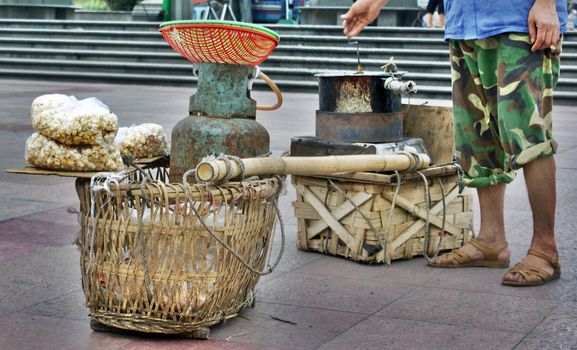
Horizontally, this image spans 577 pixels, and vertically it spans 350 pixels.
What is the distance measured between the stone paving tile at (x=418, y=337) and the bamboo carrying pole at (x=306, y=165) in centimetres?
61

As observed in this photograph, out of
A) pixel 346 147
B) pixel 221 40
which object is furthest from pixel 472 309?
pixel 221 40

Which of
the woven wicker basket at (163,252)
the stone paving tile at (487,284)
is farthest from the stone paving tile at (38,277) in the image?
the stone paving tile at (487,284)

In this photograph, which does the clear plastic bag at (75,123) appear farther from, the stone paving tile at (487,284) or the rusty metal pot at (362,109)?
the stone paving tile at (487,284)

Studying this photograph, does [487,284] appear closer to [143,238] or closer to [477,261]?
[477,261]

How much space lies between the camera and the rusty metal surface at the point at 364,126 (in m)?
4.53

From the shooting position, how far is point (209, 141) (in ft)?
13.3

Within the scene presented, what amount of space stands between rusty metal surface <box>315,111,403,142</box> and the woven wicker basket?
1232 mm

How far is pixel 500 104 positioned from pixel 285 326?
1.34m

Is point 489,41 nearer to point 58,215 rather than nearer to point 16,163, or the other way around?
point 58,215

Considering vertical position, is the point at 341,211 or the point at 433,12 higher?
the point at 433,12

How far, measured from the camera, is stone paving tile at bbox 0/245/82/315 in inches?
150

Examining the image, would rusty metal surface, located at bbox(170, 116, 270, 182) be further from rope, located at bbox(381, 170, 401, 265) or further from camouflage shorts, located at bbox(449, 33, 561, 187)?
camouflage shorts, located at bbox(449, 33, 561, 187)

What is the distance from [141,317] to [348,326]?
2.40 ft

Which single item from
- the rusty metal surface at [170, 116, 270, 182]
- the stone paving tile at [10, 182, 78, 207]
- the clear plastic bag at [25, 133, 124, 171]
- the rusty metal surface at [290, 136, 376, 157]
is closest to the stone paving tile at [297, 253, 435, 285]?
the rusty metal surface at [290, 136, 376, 157]
